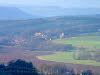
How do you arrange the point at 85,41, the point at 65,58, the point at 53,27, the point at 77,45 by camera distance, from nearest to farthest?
the point at 65,58, the point at 77,45, the point at 85,41, the point at 53,27

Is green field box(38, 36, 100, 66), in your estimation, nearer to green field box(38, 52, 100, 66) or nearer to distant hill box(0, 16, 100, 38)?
green field box(38, 52, 100, 66)

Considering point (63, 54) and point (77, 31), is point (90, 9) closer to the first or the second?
point (77, 31)

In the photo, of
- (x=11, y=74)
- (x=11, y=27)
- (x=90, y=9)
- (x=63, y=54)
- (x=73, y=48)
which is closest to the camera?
(x=11, y=74)

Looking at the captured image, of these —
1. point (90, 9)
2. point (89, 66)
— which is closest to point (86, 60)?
point (89, 66)

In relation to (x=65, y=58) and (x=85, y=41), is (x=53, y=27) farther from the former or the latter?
(x=65, y=58)

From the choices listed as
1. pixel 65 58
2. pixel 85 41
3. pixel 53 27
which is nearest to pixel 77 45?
pixel 85 41

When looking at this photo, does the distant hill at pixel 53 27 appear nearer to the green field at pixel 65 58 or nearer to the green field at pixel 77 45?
the green field at pixel 77 45

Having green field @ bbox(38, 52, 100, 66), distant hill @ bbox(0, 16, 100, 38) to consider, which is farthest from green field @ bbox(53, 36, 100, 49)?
green field @ bbox(38, 52, 100, 66)

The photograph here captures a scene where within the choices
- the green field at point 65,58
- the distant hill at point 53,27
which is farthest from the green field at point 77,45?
the distant hill at point 53,27

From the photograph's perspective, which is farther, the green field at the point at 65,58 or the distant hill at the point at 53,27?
the distant hill at the point at 53,27

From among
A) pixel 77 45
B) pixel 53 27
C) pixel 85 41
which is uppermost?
pixel 53 27

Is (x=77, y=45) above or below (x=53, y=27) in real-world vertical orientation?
below
